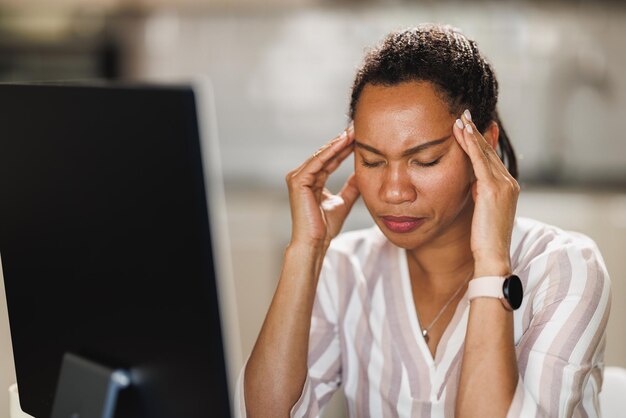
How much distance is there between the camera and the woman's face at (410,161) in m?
1.33

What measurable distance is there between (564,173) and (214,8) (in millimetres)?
1527

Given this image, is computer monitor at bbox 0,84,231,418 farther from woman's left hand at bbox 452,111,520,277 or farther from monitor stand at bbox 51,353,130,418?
woman's left hand at bbox 452,111,520,277

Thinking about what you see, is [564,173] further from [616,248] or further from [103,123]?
[103,123]

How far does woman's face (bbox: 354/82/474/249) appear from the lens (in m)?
1.33

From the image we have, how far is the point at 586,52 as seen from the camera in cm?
325

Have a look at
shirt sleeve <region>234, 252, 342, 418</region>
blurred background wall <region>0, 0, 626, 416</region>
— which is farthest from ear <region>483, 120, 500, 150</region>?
blurred background wall <region>0, 0, 626, 416</region>

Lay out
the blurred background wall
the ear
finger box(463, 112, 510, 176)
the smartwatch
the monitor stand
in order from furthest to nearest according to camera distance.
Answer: the blurred background wall
the ear
finger box(463, 112, 510, 176)
the smartwatch
the monitor stand

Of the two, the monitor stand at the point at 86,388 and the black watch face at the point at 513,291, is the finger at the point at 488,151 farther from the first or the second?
the monitor stand at the point at 86,388

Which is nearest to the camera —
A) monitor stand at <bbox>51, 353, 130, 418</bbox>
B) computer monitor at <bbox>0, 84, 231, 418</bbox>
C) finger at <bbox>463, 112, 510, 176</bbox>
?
computer monitor at <bbox>0, 84, 231, 418</bbox>

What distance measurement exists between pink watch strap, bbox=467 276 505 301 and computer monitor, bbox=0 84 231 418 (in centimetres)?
52

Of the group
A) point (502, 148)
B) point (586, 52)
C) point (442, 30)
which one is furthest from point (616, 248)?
point (442, 30)

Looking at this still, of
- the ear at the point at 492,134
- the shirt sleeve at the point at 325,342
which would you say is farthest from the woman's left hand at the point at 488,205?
the shirt sleeve at the point at 325,342

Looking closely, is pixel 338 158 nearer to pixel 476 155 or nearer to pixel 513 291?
pixel 476 155

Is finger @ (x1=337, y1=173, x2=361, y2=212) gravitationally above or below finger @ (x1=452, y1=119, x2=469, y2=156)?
below
